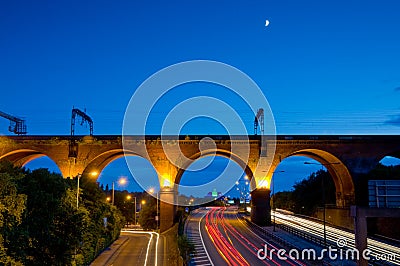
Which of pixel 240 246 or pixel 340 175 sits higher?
pixel 340 175

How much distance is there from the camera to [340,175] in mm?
Result: 62844

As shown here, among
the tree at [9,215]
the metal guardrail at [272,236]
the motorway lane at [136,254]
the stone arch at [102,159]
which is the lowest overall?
the motorway lane at [136,254]

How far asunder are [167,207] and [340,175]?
27017 mm

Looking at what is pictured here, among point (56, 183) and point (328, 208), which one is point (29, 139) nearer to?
point (56, 183)

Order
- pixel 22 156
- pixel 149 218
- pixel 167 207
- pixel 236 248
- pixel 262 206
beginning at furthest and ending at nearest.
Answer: pixel 149 218
pixel 22 156
pixel 262 206
pixel 167 207
pixel 236 248

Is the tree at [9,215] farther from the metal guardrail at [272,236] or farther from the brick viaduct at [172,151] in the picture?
the brick viaduct at [172,151]

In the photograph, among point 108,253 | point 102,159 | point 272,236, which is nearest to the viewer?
point 108,253

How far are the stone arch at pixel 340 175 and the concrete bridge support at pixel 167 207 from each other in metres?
15.5

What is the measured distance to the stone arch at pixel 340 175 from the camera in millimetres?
58969

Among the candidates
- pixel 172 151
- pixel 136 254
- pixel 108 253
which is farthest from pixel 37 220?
pixel 172 151

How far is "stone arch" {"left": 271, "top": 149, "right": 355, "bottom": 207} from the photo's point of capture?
193ft

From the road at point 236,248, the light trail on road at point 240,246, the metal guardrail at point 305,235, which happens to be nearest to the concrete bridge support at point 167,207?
the road at point 236,248

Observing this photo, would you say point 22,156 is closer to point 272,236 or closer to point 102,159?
point 102,159

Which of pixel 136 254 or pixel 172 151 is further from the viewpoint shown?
pixel 172 151
